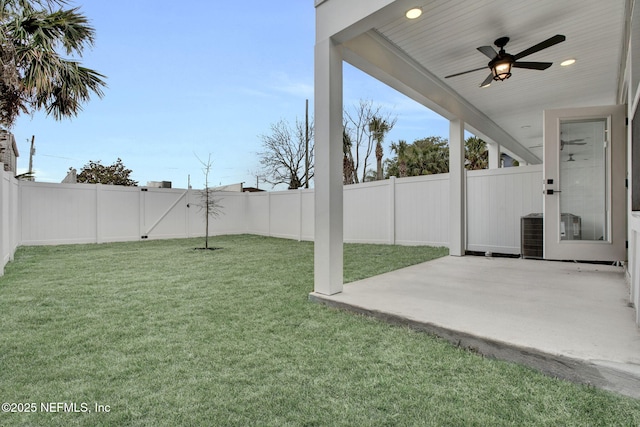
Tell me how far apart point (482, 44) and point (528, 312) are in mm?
3077

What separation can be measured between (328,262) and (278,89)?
13.9 m

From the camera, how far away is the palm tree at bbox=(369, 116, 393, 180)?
1505 centimetres

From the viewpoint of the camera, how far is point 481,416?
1345 millimetres

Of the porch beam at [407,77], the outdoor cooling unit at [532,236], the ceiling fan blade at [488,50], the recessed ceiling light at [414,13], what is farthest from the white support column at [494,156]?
the recessed ceiling light at [414,13]

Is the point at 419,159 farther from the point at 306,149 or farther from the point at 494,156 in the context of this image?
the point at 494,156

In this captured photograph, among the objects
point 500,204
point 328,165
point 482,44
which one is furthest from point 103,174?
point 482,44

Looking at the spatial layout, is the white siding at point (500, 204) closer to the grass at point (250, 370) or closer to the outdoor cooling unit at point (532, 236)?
the outdoor cooling unit at point (532, 236)

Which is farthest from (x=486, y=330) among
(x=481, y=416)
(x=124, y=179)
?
(x=124, y=179)

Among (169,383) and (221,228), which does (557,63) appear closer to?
(169,383)

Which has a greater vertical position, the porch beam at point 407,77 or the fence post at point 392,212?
the porch beam at point 407,77

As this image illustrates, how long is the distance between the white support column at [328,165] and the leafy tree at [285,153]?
12.7 metres

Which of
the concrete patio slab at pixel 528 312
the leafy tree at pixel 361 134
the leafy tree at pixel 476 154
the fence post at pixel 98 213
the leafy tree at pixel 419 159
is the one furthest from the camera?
the leafy tree at pixel 419 159

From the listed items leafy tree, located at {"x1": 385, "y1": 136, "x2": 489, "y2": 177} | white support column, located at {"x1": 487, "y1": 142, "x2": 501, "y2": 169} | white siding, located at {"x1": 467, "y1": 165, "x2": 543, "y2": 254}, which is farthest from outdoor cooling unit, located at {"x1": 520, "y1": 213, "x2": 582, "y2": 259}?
leafy tree, located at {"x1": 385, "y1": 136, "x2": 489, "y2": 177}

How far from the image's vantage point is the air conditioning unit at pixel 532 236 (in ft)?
16.5
